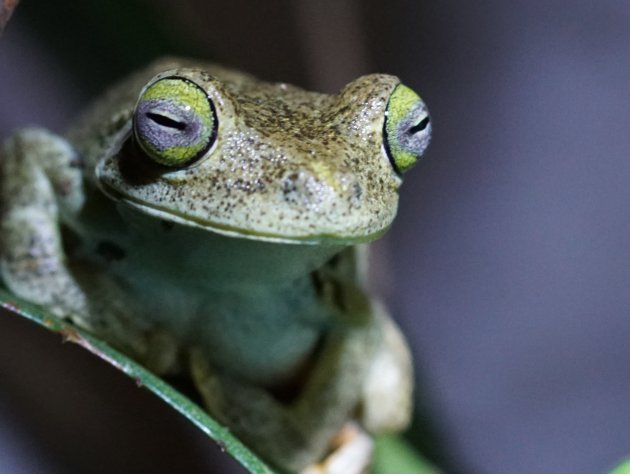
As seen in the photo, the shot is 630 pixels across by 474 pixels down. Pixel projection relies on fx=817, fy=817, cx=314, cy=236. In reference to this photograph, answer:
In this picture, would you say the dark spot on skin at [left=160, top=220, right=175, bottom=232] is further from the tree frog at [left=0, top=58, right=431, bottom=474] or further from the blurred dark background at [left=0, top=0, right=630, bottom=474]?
the blurred dark background at [left=0, top=0, right=630, bottom=474]

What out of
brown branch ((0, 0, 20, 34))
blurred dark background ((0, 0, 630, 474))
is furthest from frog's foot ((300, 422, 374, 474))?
brown branch ((0, 0, 20, 34))

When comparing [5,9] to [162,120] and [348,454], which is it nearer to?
[162,120]

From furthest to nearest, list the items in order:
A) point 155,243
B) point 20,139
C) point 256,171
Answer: point 20,139 → point 155,243 → point 256,171

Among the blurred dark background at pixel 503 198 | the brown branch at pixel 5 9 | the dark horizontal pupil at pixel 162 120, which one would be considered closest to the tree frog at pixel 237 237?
the dark horizontal pupil at pixel 162 120

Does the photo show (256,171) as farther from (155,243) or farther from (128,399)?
(128,399)

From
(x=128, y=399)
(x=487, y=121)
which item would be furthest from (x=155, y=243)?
(x=487, y=121)

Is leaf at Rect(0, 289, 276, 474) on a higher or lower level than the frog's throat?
lower

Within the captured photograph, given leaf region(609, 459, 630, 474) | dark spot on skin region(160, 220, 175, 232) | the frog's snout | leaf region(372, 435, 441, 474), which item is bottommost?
leaf region(372, 435, 441, 474)

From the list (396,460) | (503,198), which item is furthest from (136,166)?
(503,198)
